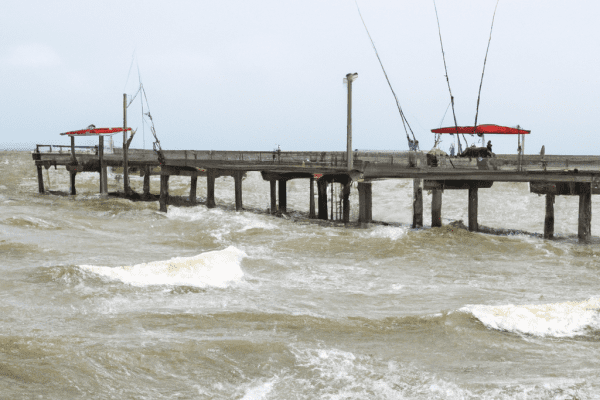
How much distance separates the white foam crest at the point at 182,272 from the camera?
47.8 ft

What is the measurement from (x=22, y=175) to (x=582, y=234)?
6812 cm

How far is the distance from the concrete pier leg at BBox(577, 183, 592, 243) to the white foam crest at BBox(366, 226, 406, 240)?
743cm

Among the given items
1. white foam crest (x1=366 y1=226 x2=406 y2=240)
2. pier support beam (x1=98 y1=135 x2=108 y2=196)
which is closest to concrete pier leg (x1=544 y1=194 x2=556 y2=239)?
white foam crest (x1=366 y1=226 x2=406 y2=240)

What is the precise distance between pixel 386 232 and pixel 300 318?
1506cm

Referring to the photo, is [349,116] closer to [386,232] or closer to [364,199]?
[364,199]

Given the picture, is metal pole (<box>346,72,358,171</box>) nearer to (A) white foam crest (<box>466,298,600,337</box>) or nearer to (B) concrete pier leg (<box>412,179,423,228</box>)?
(B) concrete pier leg (<box>412,179,423,228</box>)

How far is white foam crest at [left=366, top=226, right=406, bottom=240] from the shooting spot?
80.5 feet

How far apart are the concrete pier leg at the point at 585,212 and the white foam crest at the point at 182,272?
15.2 meters

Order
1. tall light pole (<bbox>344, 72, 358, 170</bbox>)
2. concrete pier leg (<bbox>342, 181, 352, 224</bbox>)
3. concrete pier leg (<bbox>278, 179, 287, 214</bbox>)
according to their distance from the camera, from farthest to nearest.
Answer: concrete pier leg (<bbox>278, 179, 287, 214</bbox>) → concrete pier leg (<bbox>342, 181, 352, 224</bbox>) → tall light pole (<bbox>344, 72, 358, 170</bbox>)

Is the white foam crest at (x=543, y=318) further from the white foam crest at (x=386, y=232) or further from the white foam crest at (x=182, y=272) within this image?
the white foam crest at (x=386, y=232)

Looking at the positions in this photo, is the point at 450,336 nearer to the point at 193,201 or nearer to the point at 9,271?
the point at 9,271

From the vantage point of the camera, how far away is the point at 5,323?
1033 cm

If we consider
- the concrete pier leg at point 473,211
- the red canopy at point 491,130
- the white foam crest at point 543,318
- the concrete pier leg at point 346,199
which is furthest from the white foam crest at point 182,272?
the red canopy at point 491,130

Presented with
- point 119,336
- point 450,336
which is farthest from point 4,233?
point 450,336
